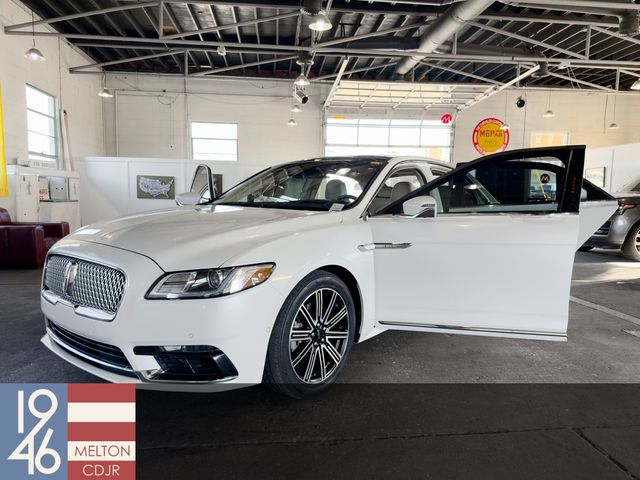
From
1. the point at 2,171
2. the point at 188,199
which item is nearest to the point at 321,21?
the point at 188,199

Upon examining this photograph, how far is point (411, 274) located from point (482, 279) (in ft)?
1.41

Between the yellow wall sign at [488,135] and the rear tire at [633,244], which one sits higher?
the yellow wall sign at [488,135]

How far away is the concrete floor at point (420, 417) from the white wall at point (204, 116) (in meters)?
13.3

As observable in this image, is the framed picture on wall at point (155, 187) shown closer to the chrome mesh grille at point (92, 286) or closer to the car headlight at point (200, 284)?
the chrome mesh grille at point (92, 286)

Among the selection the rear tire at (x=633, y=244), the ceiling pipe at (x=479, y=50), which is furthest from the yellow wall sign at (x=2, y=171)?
the rear tire at (x=633, y=244)

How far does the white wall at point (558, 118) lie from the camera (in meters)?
17.3

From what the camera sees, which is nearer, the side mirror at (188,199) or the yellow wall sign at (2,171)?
the side mirror at (188,199)

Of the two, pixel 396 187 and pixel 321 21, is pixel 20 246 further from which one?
pixel 396 187

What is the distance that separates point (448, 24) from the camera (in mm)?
8922

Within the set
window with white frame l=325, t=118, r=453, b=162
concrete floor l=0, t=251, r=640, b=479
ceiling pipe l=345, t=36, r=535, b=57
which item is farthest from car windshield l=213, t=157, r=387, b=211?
window with white frame l=325, t=118, r=453, b=162

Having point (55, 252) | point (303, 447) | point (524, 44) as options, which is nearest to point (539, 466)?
point (303, 447)

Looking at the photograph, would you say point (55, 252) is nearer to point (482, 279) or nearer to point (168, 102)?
point (482, 279)

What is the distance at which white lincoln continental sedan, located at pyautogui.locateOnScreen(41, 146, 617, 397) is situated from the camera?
1.96 metres

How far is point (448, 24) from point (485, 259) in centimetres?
790
